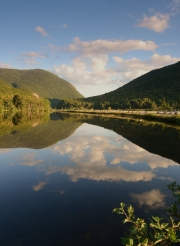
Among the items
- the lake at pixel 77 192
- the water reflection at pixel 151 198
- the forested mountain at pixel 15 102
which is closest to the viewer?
the lake at pixel 77 192

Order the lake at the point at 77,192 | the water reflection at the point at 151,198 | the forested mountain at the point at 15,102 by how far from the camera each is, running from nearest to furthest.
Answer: the lake at the point at 77,192
the water reflection at the point at 151,198
the forested mountain at the point at 15,102

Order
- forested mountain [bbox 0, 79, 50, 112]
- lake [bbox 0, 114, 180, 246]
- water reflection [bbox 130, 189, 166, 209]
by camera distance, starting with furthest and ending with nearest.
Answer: forested mountain [bbox 0, 79, 50, 112] → water reflection [bbox 130, 189, 166, 209] → lake [bbox 0, 114, 180, 246]

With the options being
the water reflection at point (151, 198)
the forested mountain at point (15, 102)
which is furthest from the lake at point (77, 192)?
the forested mountain at point (15, 102)

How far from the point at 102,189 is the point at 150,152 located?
1220 cm

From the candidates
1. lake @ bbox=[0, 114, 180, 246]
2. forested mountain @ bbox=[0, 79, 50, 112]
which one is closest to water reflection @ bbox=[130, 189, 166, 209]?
lake @ bbox=[0, 114, 180, 246]

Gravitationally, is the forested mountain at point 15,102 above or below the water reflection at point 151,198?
above

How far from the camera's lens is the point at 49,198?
37.0 feet

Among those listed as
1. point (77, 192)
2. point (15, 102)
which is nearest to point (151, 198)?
point (77, 192)

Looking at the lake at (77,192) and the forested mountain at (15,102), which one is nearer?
the lake at (77,192)

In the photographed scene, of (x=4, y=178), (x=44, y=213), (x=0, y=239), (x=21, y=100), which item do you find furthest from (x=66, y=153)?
(x=21, y=100)

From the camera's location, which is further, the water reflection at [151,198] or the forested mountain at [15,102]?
the forested mountain at [15,102]

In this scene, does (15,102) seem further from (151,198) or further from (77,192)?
(151,198)

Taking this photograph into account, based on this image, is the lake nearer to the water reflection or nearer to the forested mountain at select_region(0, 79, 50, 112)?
the water reflection

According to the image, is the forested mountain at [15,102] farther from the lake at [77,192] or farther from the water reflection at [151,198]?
the water reflection at [151,198]
